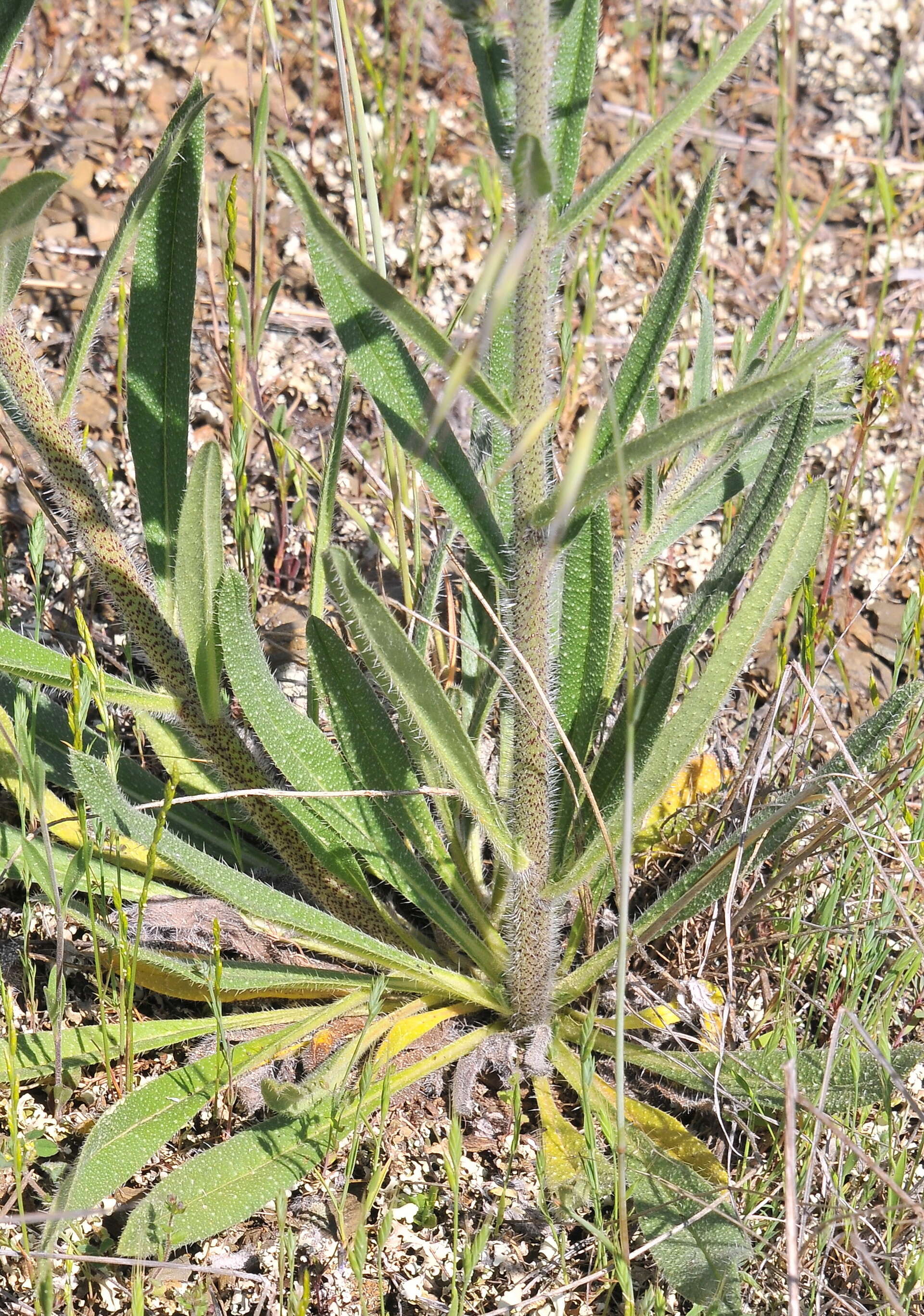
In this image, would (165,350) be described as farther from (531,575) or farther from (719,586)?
(719,586)

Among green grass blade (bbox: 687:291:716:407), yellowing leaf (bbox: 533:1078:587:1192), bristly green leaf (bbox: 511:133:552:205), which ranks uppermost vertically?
bristly green leaf (bbox: 511:133:552:205)

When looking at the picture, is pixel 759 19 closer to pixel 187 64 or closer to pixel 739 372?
pixel 739 372

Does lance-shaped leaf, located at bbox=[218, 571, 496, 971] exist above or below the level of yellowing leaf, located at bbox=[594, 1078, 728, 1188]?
above

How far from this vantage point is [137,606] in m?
1.72

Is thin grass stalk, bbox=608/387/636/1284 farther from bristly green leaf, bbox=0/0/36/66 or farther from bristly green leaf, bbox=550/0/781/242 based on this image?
bristly green leaf, bbox=0/0/36/66

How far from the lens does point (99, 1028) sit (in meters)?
1.81

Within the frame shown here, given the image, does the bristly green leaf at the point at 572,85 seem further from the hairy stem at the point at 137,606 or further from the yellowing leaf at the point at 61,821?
the yellowing leaf at the point at 61,821

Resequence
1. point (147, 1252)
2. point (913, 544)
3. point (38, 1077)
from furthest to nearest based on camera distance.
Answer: point (913, 544) → point (38, 1077) → point (147, 1252)

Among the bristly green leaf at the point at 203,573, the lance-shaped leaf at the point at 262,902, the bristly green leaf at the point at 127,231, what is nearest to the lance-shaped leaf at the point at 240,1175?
the lance-shaped leaf at the point at 262,902

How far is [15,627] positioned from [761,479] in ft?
4.79

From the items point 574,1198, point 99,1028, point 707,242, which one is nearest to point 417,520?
point 99,1028

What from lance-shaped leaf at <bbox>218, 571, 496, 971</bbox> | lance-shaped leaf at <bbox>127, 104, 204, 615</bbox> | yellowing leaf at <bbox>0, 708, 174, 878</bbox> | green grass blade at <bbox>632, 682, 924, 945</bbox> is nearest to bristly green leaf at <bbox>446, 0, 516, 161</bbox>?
lance-shaped leaf at <bbox>127, 104, 204, 615</bbox>

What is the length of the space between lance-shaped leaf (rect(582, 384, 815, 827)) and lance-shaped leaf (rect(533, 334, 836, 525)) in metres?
0.41

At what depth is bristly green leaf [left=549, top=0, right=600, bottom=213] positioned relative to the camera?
4.67 feet
